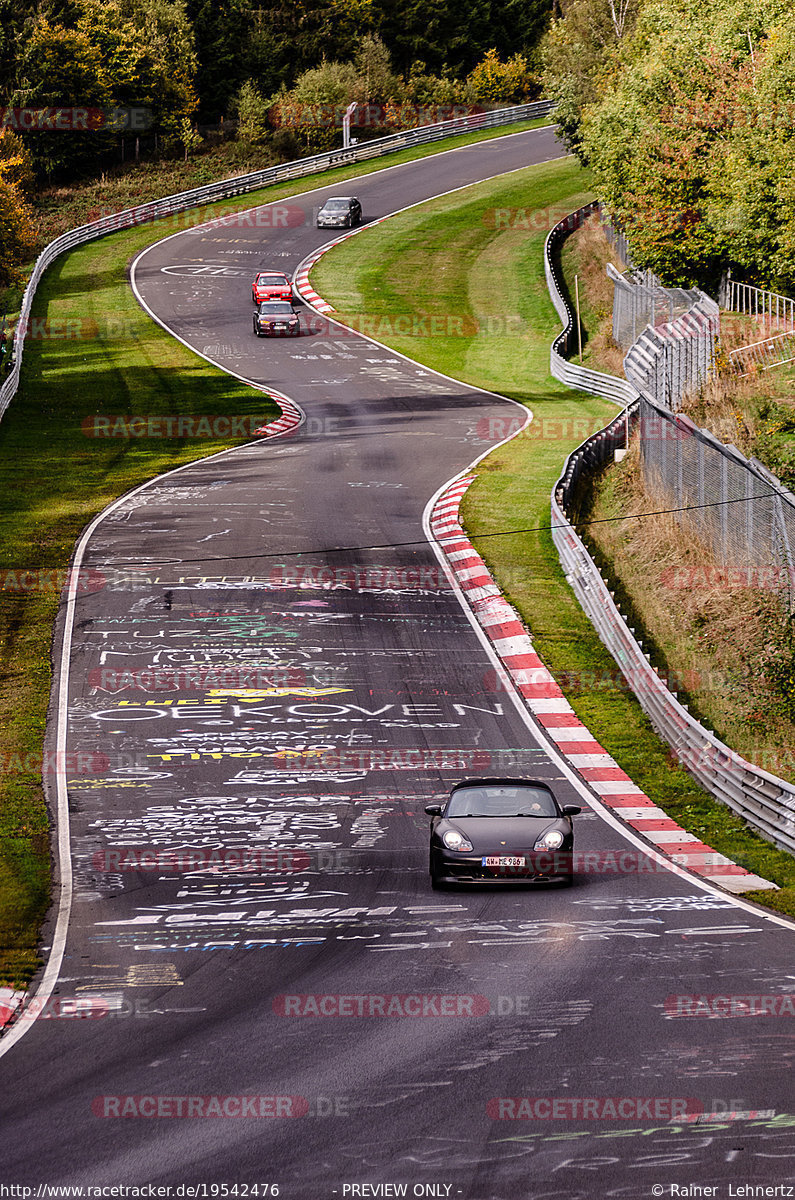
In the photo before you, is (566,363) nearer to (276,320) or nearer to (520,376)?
(520,376)

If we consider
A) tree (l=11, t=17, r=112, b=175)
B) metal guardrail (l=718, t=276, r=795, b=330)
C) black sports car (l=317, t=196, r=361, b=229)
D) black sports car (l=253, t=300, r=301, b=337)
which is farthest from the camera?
tree (l=11, t=17, r=112, b=175)

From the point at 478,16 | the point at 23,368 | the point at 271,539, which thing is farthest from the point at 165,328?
the point at 478,16

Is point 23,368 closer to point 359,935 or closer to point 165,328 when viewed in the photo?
point 165,328

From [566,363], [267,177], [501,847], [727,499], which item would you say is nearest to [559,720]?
[727,499]

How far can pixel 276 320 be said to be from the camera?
178ft

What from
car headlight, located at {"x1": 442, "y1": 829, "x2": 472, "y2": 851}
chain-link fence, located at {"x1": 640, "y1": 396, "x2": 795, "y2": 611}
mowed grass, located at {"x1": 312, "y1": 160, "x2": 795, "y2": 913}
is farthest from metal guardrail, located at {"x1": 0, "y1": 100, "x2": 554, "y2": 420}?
car headlight, located at {"x1": 442, "y1": 829, "x2": 472, "y2": 851}

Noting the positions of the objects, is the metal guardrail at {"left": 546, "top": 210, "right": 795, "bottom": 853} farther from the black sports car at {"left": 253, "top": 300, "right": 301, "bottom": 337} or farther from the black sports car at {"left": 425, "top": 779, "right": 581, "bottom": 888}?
the black sports car at {"left": 253, "top": 300, "right": 301, "bottom": 337}

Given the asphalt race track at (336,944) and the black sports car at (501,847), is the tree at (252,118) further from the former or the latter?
the black sports car at (501,847)

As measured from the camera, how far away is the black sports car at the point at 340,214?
2822 inches

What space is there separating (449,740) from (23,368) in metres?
34.8

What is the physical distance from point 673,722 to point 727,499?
602 centimetres

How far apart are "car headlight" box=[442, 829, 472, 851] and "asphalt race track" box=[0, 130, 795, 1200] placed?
554 millimetres

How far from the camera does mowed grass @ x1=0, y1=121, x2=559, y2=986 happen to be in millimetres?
17469

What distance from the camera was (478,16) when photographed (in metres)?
105
